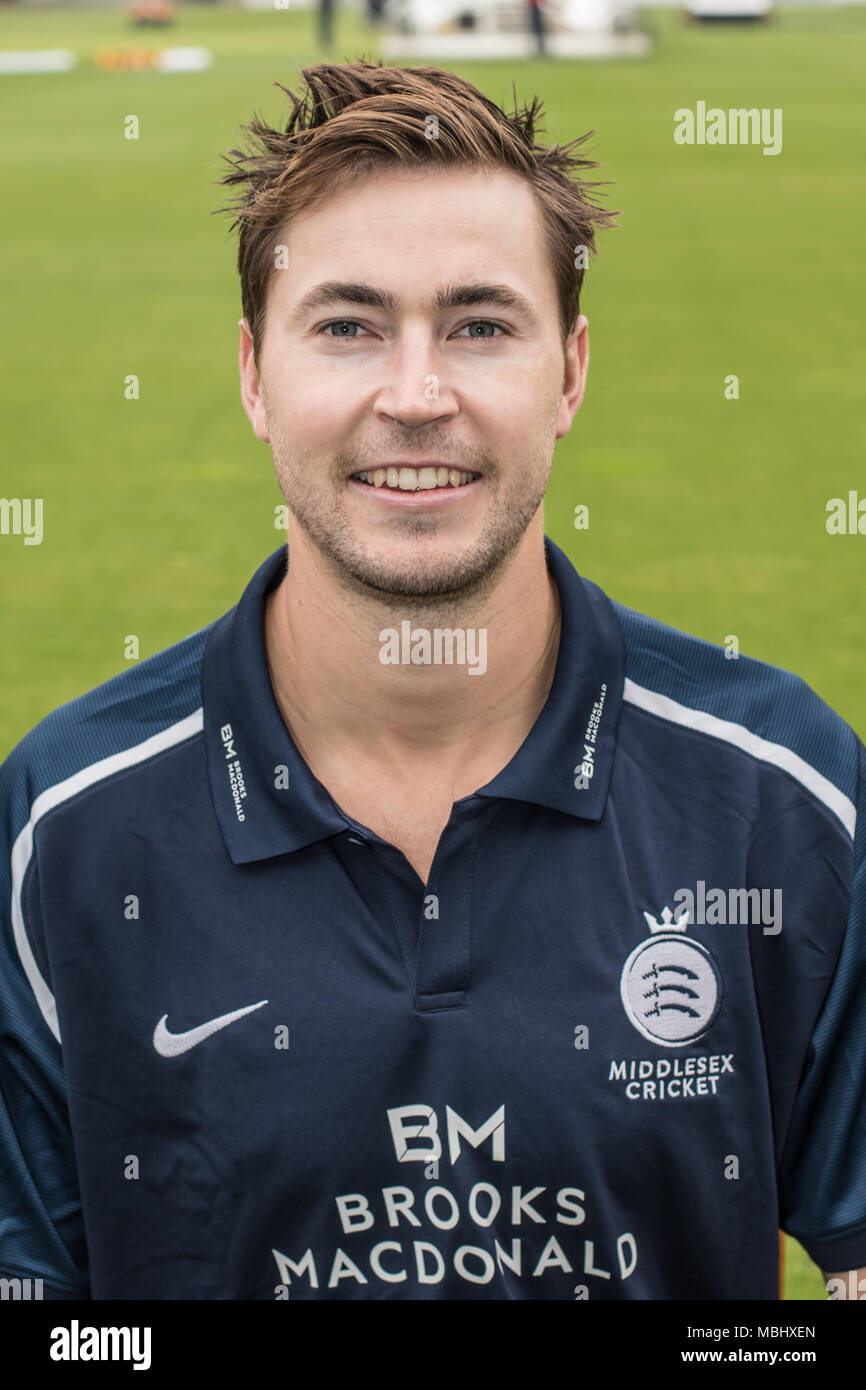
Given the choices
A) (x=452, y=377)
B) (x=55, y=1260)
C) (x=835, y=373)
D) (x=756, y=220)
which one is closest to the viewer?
(x=452, y=377)

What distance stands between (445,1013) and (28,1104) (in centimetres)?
62

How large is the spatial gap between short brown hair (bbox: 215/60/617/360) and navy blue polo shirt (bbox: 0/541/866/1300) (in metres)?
0.62

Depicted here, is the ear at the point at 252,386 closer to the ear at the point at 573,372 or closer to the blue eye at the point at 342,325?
the blue eye at the point at 342,325

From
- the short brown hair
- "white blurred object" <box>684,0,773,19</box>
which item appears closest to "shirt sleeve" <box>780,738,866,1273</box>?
the short brown hair

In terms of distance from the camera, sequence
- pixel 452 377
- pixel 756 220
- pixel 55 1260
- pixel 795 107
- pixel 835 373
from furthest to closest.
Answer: pixel 795 107
pixel 756 220
pixel 835 373
pixel 55 1260
pixel 452 377

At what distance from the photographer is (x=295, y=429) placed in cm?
231

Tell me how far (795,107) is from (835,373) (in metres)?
14.1

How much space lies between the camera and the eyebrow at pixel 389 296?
2.26 m

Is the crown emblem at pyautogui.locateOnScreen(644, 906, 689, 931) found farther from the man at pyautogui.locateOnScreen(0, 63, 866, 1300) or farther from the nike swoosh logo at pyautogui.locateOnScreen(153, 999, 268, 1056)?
the nike swoosh logo at pyautogui.locateOnScreen(153, 999, 268, 1056)

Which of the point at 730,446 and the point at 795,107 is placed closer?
the point at 730,446

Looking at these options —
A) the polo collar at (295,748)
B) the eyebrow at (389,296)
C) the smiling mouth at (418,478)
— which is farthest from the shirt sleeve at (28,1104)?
the eyebrow at (389,296)

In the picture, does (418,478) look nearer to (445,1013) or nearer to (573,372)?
(573,372)
